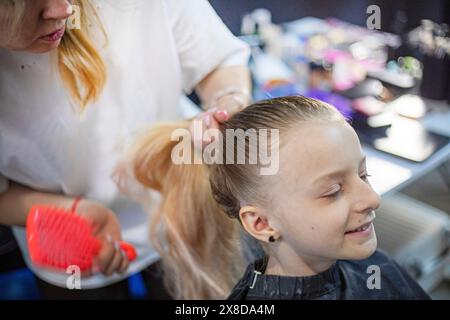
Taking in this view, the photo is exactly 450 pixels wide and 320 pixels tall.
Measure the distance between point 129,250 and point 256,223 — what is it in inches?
11.1

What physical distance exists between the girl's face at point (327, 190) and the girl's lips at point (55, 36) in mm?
312

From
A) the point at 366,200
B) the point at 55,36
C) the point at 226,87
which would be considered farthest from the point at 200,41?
the point at 366,200

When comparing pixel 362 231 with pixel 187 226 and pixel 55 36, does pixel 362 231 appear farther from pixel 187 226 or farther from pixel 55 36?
pixel 55 36

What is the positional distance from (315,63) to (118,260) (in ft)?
1.49

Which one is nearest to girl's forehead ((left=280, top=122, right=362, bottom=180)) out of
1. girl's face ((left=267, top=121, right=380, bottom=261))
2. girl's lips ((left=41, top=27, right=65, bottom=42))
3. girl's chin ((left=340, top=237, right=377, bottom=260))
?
girl's face ((left=267, top=121, right=380, bottom=261))

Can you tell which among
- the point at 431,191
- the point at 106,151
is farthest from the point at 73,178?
the point at 431,191

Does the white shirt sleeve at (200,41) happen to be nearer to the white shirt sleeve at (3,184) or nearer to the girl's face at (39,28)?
the girl's face at (39,28)

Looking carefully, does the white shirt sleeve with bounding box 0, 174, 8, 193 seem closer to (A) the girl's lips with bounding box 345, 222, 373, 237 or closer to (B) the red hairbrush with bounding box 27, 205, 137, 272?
(B) the red hairbrush with bounding box 27, 205, 137, 272

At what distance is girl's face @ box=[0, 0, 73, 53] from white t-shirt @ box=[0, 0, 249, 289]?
0.06ft

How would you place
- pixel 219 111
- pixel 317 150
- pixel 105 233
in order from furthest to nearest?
pixel 105 233
pixel 219 111
pixel 317 150

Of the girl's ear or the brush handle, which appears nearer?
the girl's ear

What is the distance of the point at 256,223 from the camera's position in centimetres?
69

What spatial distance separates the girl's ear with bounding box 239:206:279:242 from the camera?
2.25 feet

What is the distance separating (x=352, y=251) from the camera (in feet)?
2.19
